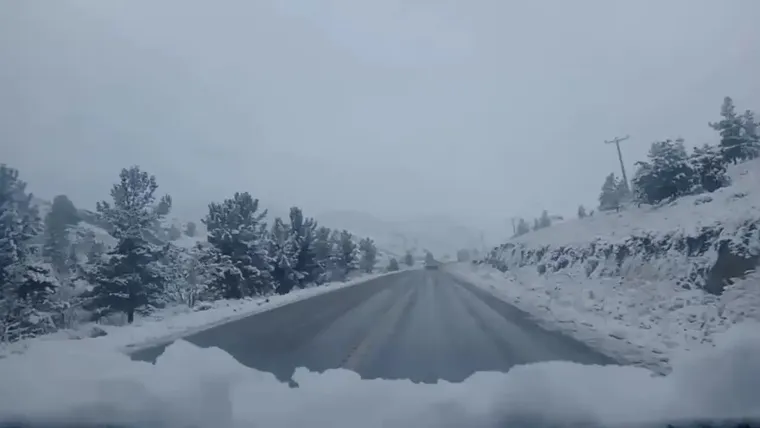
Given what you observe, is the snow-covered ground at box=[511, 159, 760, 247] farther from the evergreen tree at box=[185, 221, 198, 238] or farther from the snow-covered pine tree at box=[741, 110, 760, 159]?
the evergreen tree at box=[185, 221, 198, 238]

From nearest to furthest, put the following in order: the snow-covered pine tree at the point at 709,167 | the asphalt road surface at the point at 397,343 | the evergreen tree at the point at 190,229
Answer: the asphalt road surface at the point at 397,343, the snow-covered pine tree at the point at 709,167, the evergreen tree at the point at 190,229

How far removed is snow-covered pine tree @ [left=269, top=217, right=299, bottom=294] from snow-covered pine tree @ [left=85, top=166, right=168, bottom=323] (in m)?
19.7

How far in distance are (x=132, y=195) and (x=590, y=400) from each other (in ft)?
76.7

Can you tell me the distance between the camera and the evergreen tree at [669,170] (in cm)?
2483

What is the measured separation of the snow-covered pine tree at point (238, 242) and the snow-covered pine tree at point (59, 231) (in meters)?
19.1

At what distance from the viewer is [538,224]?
3071 inches

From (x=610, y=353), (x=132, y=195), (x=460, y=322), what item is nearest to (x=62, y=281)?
(x=132, y=195)

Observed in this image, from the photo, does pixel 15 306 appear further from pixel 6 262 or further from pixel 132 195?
pixel 132 195

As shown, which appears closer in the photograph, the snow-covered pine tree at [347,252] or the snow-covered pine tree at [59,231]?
the snow-covered pine tree at [59,231]

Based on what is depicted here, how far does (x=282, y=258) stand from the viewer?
168 feet

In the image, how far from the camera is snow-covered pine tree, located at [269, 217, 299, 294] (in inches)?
1992


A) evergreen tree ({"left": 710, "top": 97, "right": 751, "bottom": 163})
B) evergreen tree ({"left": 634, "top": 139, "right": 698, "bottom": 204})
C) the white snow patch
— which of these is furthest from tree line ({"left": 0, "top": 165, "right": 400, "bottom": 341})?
evergreen tree ({"left": 634, "top": 139, "right": 698, "bottom": 204})

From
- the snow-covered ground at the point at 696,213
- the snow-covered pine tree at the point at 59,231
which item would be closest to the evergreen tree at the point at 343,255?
the snow-covered ground at the point at 696,213

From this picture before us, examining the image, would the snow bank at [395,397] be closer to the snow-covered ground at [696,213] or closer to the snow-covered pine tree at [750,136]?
the snow-covered pine tree at [750,136]
